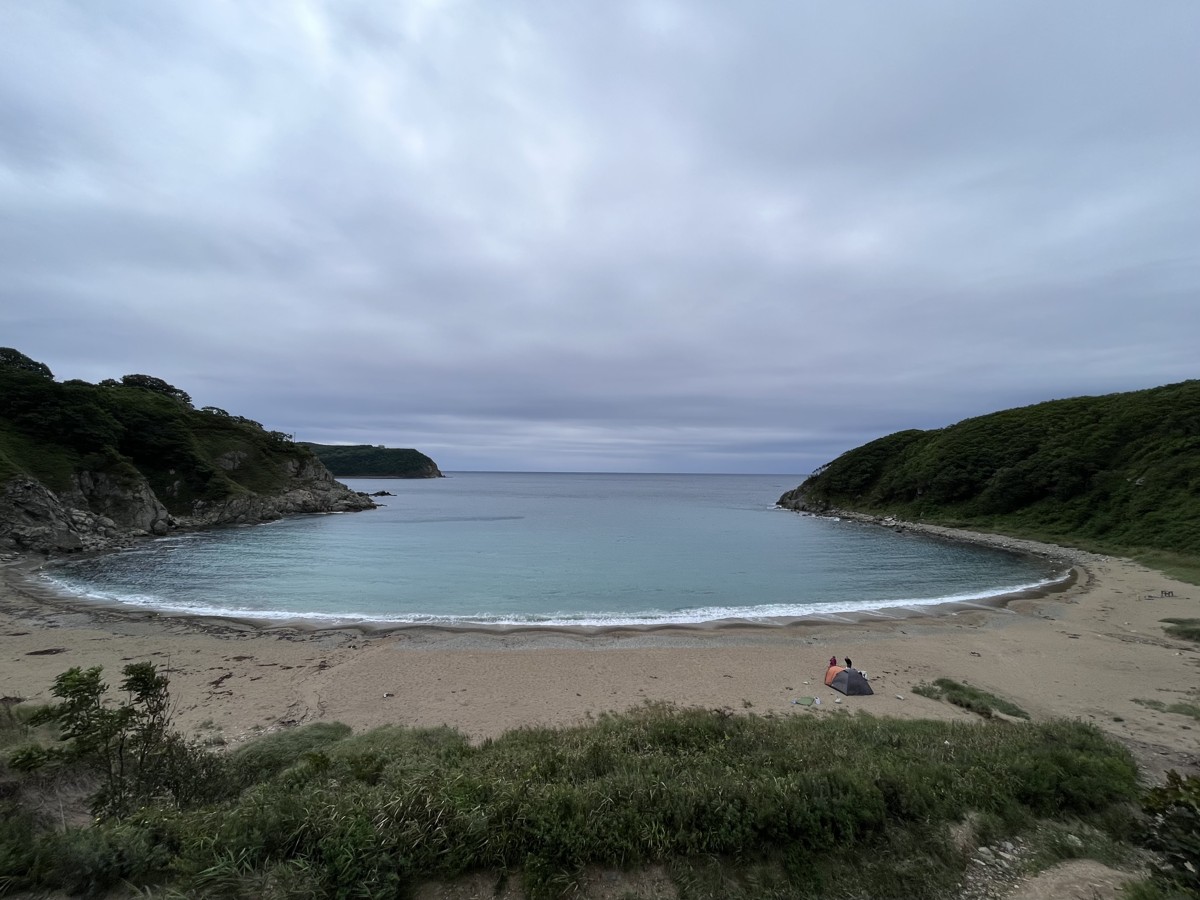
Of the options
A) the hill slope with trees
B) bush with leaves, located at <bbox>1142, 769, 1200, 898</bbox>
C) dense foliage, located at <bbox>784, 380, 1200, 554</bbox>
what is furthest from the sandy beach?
dense foliage, located at <bbox>784, 380, 1200, 554</bbox>

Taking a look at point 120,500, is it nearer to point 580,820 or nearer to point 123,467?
point 123,467

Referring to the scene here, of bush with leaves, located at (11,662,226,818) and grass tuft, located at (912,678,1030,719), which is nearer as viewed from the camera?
bush with leaves, located at (11,662,226,818)

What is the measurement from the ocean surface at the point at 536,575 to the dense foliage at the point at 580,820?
15.1 metres

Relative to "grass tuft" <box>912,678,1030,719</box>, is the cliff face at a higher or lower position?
higher

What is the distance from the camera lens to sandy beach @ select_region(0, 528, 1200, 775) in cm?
1239

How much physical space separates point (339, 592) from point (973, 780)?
1098 inches

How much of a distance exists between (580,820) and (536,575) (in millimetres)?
26642

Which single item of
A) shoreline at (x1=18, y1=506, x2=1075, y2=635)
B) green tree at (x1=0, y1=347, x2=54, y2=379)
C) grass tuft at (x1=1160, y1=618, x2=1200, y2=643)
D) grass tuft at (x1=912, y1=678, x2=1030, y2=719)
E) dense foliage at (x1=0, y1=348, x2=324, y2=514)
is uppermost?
green tree at (x1=0, y1=347, x2=54, y2=379)

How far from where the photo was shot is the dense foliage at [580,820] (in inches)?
169

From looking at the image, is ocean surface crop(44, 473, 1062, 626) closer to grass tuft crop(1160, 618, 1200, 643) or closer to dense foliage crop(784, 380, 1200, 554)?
grass tuft crop(1160, 618, 1200, 643)

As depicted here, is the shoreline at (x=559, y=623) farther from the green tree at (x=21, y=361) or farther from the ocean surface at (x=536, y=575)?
the green tree at (x=21, y=361)

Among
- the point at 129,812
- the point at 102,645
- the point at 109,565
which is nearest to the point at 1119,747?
the point at 129,812

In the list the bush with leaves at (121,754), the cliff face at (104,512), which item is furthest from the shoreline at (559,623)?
the bush with leaves at (121,754)

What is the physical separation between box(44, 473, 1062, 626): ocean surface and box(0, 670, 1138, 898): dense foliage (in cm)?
1510
